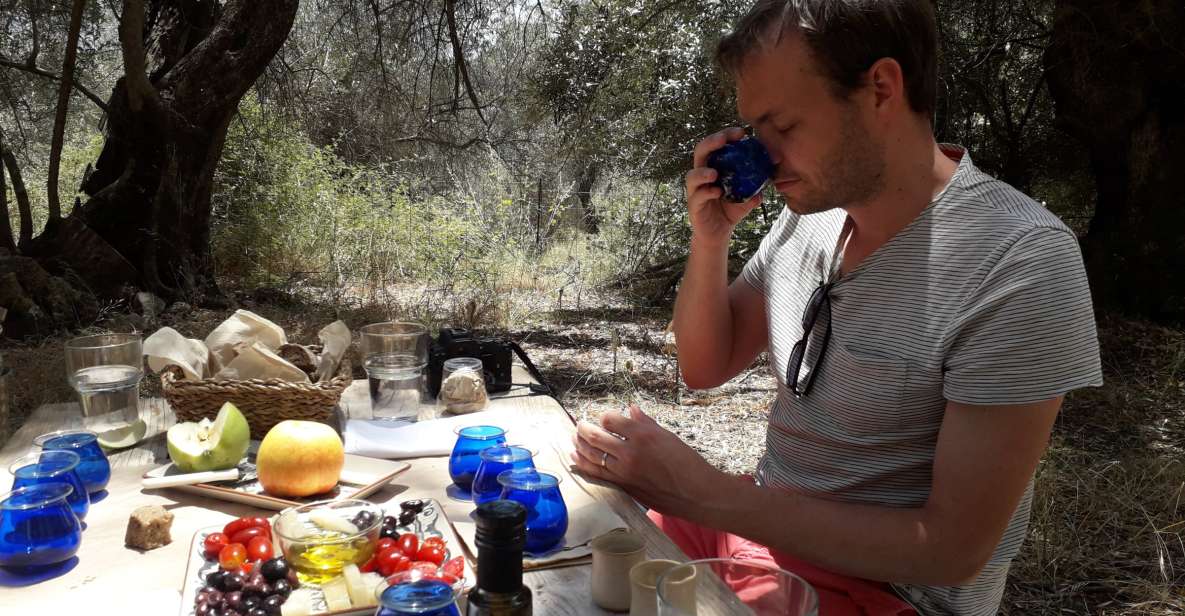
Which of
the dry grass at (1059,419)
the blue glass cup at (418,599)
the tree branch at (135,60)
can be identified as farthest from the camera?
the tree branch at (135,60)

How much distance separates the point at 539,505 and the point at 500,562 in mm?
366

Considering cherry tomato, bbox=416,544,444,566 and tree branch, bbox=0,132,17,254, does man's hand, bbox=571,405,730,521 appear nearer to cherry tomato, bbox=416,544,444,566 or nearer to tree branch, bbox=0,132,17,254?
cherry tomato, bbox=416,544,444,566

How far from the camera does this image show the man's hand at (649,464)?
137 cm

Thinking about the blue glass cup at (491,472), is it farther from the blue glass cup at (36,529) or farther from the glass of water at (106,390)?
the glass of water at (106,390)

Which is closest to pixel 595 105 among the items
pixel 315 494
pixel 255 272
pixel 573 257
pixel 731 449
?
pixel 573 257

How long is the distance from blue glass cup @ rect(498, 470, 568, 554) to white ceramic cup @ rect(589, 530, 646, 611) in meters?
0.13

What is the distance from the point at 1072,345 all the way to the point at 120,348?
5.98 ft

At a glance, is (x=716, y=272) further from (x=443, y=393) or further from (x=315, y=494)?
(x=315, y=494)

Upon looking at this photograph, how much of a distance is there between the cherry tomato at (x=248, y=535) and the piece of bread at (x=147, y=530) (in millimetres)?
154

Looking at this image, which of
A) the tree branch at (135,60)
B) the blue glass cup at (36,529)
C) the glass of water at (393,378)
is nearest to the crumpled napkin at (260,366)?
the glass of water at (393,378)

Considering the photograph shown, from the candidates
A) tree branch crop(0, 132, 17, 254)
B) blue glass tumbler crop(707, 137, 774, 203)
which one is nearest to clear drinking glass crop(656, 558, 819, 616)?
blue glass tumbler crop(707, 137, 774, 203)

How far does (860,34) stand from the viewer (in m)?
1.39

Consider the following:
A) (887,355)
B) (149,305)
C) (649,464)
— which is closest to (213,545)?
(649,464)

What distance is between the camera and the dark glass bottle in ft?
2.93
